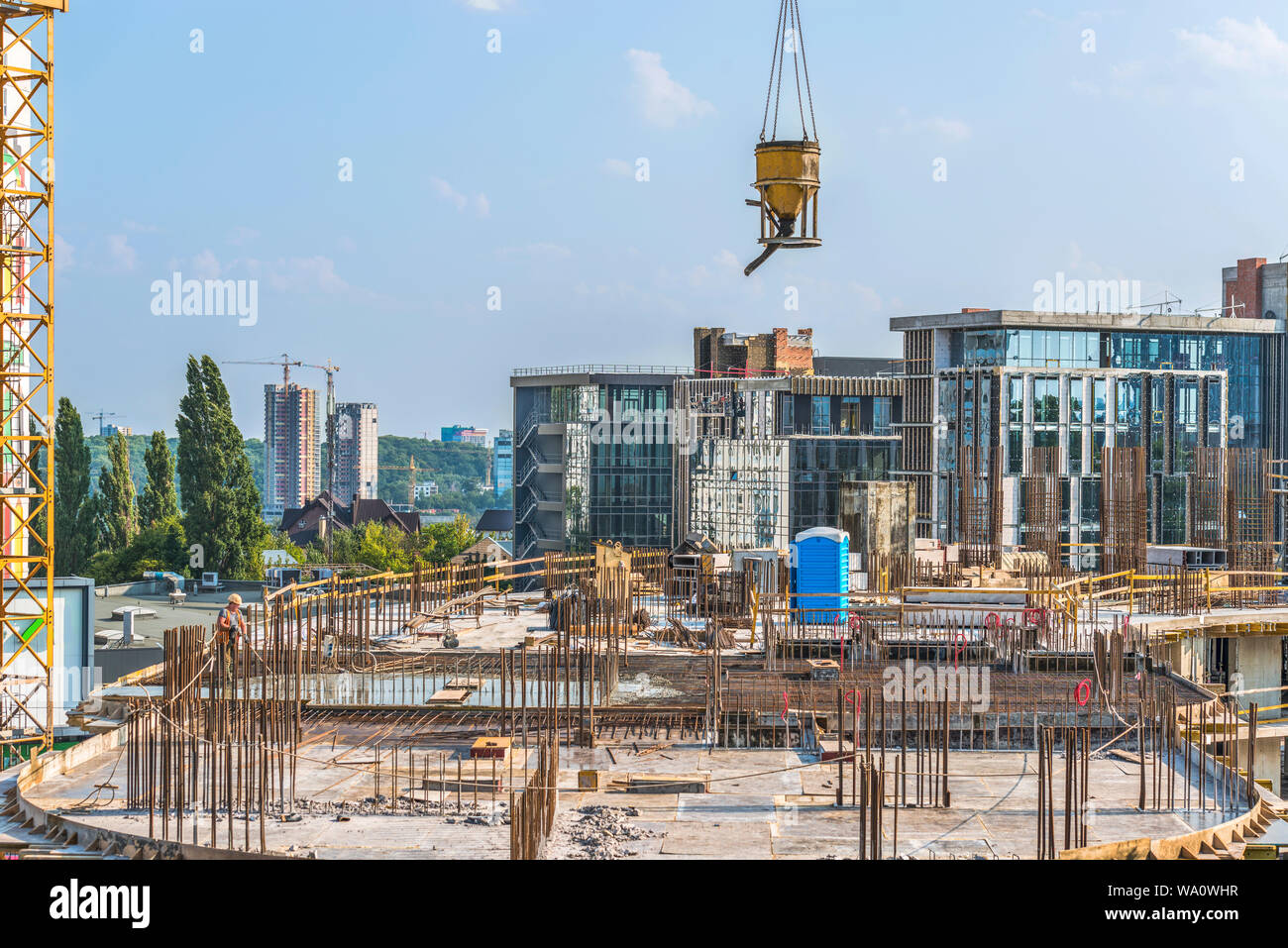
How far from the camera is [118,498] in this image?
274 feet

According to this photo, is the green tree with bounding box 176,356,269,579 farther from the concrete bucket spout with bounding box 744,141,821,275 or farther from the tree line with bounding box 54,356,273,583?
the concrete bucket spout with bounding box 744,141,821,275

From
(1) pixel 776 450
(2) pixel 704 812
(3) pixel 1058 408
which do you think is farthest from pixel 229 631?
(3) pixel 1058 408

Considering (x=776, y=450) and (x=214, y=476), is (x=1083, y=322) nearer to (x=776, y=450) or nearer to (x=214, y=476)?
(x=776, y=450)

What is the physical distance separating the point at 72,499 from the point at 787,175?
198 feet

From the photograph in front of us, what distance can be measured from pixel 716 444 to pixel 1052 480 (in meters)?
18.9

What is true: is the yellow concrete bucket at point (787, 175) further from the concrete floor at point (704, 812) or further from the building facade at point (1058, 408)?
the building facade at point (1058, 408)

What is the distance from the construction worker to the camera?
24186 mm

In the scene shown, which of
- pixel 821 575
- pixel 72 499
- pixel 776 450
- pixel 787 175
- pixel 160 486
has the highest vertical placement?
pixel 787 175

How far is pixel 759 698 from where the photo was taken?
2428 centimetres

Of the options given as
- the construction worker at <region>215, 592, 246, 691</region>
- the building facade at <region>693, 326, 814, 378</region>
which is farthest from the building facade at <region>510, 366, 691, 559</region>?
the construction worker at <region>215, 592, 246, 691</region>

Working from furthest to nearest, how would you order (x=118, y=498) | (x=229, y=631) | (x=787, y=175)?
(x=118, y=498) < (x=229, y=631) < (x=787, y=175)

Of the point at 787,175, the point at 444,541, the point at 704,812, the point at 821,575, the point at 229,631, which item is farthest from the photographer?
the point at 444,541
